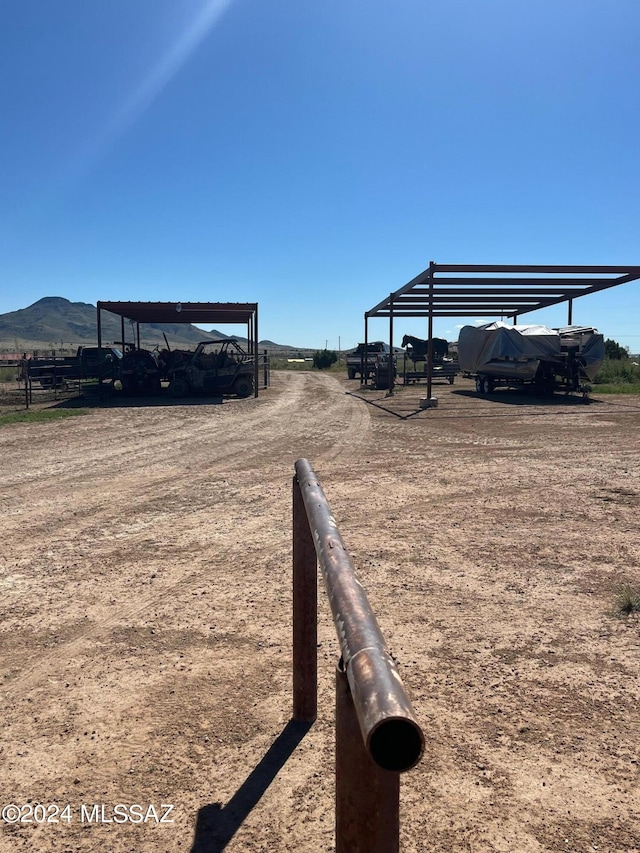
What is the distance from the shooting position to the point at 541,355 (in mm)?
19359

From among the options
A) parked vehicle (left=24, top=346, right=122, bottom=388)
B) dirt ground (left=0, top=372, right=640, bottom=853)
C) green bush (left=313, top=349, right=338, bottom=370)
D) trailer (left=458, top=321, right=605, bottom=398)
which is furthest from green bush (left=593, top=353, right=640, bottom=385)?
green bush (left=313, top=349, right=338, bottom=370)

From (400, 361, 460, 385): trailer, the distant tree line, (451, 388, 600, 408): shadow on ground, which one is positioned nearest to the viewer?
(451, 388, 600, 408): shadow on ground

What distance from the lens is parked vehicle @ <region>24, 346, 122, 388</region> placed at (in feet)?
68.6

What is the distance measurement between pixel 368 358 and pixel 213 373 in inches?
533

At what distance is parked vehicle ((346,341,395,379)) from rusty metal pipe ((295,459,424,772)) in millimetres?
25877

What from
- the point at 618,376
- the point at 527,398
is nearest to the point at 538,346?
the point at 527,398

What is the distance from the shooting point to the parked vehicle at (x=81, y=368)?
20922mm

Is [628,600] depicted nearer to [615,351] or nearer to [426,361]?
[426,361]

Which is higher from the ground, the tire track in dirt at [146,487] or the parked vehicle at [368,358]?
the parked vehicle at [368,358]

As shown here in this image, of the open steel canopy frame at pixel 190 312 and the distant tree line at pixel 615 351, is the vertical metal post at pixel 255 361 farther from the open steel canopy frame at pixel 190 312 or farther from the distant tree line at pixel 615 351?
the distant tree line at pixel 615 351

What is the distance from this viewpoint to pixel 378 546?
5.42m

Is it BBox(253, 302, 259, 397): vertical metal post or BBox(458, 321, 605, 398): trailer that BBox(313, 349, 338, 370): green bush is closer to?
BBox(253, 302, 259, 397): vertical metal post

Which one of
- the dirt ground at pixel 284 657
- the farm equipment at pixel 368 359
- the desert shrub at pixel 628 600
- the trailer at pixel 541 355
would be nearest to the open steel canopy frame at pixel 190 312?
the farm equipment at pixel 368 359

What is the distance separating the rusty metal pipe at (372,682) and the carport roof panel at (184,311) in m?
21.6
